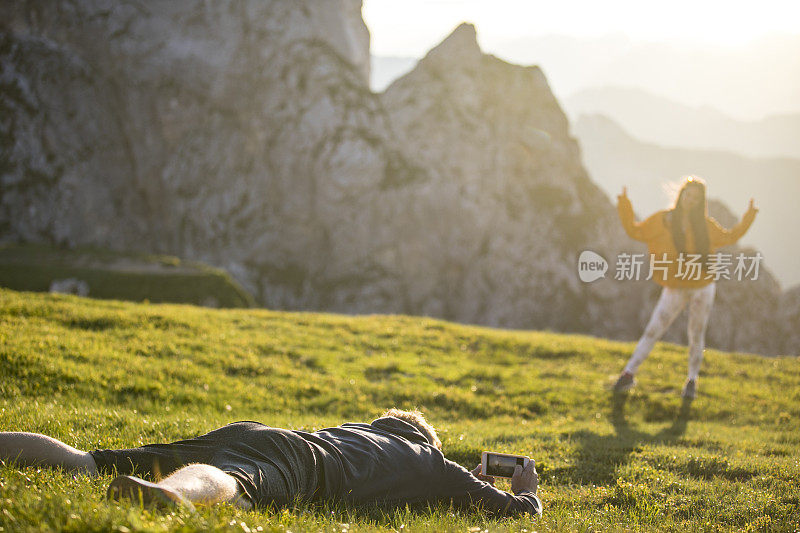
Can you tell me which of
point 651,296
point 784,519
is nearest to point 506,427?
point 784,519

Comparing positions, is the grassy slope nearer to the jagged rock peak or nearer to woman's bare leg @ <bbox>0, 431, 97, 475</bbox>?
woman's bare leg @ <bbox>0, 431, 97, 475</bbox>

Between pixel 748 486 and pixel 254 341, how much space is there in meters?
10.1

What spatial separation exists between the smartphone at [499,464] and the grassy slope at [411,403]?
0.60 metres

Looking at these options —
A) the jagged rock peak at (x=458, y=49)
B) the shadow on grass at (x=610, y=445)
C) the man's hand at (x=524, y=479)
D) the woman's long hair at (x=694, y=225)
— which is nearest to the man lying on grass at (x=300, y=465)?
the man's hand at (x=524, y=479)

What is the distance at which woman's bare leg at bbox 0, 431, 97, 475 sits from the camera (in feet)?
15.4

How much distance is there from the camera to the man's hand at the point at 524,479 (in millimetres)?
5883

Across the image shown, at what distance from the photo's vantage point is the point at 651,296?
8250cm

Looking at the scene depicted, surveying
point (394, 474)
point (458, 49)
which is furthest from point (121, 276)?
point (458, 49)

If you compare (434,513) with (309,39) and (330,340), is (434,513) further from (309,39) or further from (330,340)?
(309,39)

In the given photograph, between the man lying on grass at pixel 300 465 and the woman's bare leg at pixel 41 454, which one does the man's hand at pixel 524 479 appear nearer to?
the man lying on grass at pixel 300 465

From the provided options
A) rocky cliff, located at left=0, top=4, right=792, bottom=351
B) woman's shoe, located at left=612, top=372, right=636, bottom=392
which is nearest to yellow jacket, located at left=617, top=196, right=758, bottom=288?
woman's shoe, located at left=612, top=372, right=636, bottom=392

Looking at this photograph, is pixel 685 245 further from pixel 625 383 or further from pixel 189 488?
pixel 189 488

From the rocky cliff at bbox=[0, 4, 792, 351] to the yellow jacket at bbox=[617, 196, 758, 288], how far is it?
216 feet

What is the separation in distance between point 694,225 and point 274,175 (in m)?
75.0
